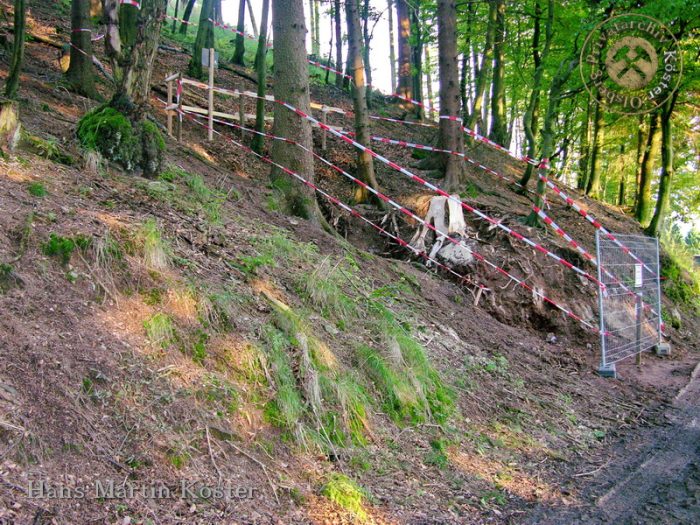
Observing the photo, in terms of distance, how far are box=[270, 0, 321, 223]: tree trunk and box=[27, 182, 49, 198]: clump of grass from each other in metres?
4.27

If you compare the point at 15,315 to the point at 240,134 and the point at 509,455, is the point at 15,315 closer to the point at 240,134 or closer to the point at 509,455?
the point at 509,455

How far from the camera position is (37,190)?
16.9 feet

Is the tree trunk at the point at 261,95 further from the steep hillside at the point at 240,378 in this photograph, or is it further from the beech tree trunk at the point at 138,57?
the beech tree trunk at the point at 138,57

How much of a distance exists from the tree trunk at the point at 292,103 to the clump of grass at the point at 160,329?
4.80 meters

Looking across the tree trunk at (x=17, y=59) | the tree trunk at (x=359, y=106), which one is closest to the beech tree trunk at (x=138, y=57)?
the tree trunk at (x=17, y=59)

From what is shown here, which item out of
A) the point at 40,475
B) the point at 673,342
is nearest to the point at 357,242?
the point at 673,342

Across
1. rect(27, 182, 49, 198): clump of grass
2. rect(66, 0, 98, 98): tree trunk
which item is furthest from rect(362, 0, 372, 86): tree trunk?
rect(27, 182, 49, 198): clump of grass

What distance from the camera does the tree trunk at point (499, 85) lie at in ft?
59.0

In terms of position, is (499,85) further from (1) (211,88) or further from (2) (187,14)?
(2) (187,14)

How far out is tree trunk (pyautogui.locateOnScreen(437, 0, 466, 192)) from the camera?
12734 millimetres

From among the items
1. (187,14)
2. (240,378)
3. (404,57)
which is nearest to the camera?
(240,378)

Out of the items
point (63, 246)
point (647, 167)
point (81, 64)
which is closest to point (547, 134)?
point (647, 167)

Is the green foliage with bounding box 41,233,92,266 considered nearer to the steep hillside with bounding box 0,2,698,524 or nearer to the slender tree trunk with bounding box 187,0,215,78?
the steep hillside with bounding box 0,2,698,524

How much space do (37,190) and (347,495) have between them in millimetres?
3816
